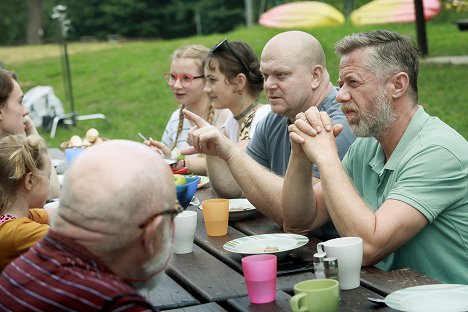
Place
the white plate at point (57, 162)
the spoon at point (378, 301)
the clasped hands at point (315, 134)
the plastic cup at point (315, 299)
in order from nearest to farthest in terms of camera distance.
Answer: the plastic cup at point (315, 299) → the spoon at point (378, 301) → the clasped hands at point (315, 134) → the white plate at point (57, 162)

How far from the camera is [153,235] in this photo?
68.1 inches

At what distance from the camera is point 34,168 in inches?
126

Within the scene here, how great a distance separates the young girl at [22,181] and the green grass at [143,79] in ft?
18.0

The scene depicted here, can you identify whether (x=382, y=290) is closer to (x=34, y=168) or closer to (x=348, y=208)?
(x=348, y=208)

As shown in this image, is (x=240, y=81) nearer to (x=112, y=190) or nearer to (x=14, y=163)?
(x=14, y=163)

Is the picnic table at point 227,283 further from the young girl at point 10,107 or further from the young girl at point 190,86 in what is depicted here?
the young girl at point 190,86

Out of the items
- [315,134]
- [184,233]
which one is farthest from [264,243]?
[315,134]

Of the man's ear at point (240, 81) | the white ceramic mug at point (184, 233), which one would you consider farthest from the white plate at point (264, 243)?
the man's ear at point (240, 81)

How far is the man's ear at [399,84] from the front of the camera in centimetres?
307

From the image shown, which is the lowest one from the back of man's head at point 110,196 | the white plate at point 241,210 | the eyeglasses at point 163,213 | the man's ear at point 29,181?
the white plate at point 241,210

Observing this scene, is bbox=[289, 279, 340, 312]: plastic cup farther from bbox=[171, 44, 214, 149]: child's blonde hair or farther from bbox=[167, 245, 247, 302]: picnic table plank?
bbox=[171, 44, 214, 149]: child's blonde hair

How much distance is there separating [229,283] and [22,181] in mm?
988

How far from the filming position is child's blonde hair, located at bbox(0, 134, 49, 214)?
3.11 metres

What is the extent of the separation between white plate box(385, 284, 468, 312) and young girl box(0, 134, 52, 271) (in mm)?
1291
